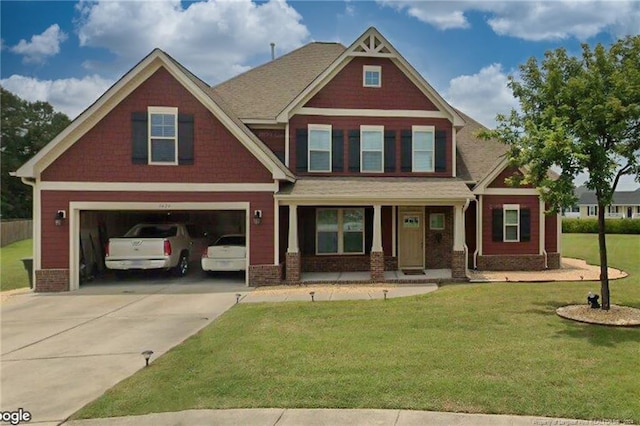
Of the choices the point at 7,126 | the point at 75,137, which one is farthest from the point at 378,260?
the point at 7,126

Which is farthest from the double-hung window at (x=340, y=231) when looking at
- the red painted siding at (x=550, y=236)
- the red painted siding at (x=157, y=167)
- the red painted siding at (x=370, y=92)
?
the red painted siding at (x=550, y=236)

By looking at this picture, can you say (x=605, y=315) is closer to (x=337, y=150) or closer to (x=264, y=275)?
(x=264, y=275)

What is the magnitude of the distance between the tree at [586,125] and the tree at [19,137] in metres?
54.8

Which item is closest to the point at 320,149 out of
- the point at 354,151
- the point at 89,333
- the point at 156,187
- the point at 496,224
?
the point at 354,151

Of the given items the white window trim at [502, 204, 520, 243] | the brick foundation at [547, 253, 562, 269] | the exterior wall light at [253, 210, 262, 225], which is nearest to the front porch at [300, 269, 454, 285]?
the exterior wall light at [253, 210, 262, 225]

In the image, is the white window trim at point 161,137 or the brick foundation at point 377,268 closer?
the white window trim at point 161,137

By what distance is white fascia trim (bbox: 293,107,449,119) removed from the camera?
1518 centimetres

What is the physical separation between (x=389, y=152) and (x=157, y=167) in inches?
321

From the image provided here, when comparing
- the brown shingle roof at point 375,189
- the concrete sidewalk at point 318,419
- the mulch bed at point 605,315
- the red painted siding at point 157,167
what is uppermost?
the red painted siding at point 157,167

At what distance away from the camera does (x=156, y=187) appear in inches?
526

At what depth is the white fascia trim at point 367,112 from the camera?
15.2 m

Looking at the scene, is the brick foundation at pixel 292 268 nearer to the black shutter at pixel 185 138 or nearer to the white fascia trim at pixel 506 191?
the black shutter at pixel 185 138

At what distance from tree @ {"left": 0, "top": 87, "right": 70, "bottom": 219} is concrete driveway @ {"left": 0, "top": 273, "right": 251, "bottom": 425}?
4495 cm

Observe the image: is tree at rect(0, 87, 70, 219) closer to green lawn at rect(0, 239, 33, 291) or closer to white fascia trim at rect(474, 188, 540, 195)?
green lawn at rect(0, 239, 33, 291)
